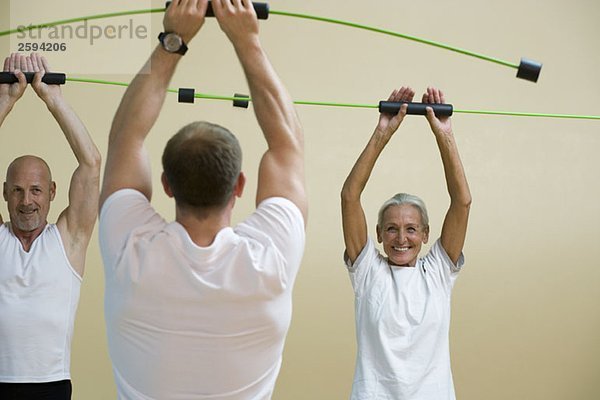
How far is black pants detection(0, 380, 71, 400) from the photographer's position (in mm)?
2854

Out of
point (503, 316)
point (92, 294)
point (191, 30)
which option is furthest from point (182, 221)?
point (503, 316)

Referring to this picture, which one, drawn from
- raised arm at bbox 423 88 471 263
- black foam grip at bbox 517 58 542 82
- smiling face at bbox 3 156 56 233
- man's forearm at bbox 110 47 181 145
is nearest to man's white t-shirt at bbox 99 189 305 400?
man's forearm at bbox 110 47 181 145

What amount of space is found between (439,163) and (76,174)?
211 cm

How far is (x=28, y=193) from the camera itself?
299 cm

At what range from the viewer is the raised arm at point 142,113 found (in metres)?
1.61

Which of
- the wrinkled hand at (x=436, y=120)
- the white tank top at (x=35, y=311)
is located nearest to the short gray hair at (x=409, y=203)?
the wrinkled hand at (x=436, y=120)

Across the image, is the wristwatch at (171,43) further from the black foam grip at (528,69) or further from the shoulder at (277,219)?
the black foam grip at (528,69)

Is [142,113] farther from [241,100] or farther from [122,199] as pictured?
[241,100]

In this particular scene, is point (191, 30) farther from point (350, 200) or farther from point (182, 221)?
point (350, 200)

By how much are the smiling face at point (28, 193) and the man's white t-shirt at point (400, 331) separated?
102cm

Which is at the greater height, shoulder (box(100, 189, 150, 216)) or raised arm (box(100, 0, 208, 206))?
raised arm (box(100, 0, 208, 206))

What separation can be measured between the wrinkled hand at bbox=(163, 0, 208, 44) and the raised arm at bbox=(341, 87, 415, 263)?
1100 millimetres

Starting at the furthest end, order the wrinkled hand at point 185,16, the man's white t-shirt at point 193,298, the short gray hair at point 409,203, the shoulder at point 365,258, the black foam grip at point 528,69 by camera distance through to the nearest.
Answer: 1. the short gray hair at point 409,203
2. the shoulder at point 365,258
3. the black foam grip at point 528,69
4. the wrinkled hand at point 185,16
5. the man's white t-shirt at point 193,298

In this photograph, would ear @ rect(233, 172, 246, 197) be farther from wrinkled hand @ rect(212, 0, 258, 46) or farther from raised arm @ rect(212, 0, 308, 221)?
wrinkled hand @ rect(212, 0, 258, 46)
